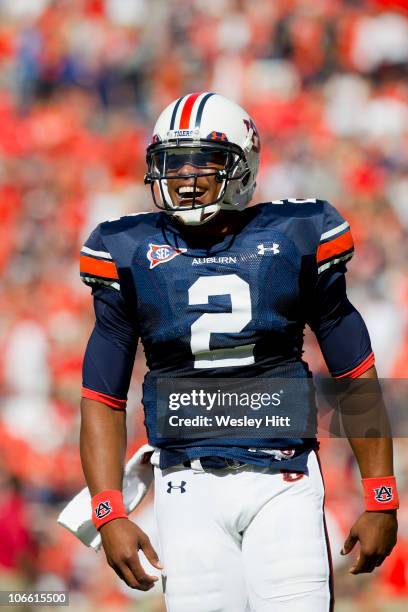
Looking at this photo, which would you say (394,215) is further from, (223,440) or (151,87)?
(223,440)

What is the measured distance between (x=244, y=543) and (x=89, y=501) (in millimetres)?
449

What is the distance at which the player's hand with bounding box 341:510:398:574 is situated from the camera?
2539 mm

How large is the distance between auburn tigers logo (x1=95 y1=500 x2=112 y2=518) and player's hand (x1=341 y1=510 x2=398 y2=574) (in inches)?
21.9

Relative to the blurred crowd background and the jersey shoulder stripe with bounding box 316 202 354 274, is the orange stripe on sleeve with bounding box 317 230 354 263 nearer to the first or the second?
the jersey shoulder stripe with bounding box 316 202 354 274

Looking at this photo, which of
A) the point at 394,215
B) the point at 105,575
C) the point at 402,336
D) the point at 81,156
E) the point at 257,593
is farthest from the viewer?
the point at 81,156

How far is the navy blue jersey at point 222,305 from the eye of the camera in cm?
263

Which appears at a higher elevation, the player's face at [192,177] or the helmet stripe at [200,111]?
the helmet stripe at [200,111]

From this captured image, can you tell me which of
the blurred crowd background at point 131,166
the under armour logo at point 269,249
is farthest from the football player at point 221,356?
the blurred crowd background at point 131,166

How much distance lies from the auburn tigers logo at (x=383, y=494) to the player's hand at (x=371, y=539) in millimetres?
30

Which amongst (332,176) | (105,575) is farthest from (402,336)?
(105,575)

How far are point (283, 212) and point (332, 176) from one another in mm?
5026

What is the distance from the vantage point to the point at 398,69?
27.5 ft

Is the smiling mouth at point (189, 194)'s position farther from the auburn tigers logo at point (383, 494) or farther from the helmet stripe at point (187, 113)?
the auburn tigers logo at point (383, 494)

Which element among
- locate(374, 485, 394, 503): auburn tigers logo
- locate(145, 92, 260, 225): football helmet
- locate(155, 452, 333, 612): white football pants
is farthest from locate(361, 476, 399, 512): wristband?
locate(145, 92, 260, 225): football helmet
